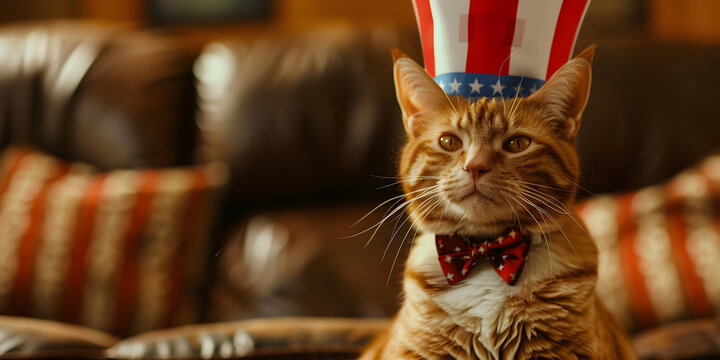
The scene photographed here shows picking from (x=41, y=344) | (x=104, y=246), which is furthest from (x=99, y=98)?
(x=41, y=344)

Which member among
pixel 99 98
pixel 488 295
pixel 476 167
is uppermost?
pixel 99 98

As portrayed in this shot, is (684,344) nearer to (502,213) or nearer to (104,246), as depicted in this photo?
(502,213)

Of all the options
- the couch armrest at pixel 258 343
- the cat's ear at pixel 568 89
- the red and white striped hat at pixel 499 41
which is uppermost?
the red and white striped hat at pixel 499 41

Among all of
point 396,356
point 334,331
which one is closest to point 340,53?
A: point 334,331

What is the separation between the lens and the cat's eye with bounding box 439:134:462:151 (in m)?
0.44

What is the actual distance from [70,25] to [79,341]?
3.99 feet

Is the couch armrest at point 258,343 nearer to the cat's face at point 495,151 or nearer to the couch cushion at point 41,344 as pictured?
the couch cushion at point 41,344

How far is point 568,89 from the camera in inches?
16.1

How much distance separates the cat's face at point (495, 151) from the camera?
42 cm

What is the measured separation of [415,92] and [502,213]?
0.11m

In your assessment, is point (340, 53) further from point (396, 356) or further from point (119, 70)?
point (396, 356)

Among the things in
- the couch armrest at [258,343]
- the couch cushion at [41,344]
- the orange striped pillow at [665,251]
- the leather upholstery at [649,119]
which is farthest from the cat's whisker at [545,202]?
the leather upholstery at [649,119]

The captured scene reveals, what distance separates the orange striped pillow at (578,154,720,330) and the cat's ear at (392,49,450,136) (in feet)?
3.15

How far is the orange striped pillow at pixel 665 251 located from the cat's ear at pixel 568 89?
3.07 feet
